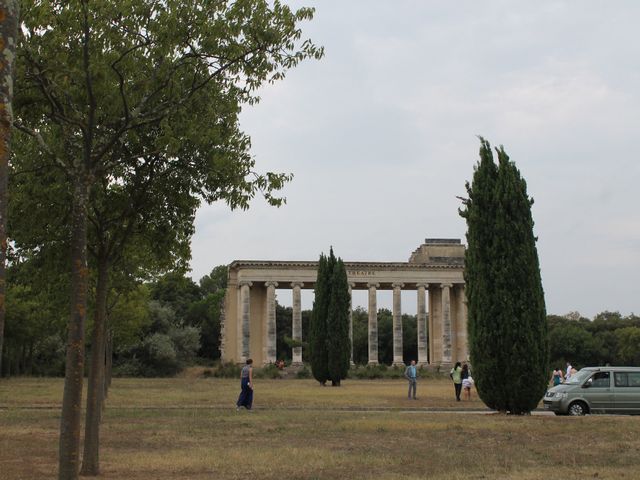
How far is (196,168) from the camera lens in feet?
45.3

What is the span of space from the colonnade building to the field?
49918 mm

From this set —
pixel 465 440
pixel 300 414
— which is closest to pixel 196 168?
pixel 465 440

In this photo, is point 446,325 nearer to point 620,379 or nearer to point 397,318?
point 397,318

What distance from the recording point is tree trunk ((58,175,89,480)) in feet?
33.1

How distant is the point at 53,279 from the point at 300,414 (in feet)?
36.9

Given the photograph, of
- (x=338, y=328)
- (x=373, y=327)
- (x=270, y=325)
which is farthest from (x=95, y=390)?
(x=373, y=327)

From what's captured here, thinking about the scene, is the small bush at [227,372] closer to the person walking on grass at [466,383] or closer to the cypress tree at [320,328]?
the cypress tree at [320,328]

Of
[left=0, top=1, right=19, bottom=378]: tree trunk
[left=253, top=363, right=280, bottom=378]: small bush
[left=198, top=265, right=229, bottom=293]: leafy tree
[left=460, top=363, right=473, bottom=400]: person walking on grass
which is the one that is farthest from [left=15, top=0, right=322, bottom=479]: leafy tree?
[left=198, top=265, right=229, bottom=293]: leafy tree

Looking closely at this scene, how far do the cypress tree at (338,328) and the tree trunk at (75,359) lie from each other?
41891 mm

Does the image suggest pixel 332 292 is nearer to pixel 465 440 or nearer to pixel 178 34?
pixel 465 440

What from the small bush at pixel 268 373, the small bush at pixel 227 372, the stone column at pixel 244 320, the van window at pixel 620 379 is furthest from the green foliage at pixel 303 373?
the van window at pixel 620 379

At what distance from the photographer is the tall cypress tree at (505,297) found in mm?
24688

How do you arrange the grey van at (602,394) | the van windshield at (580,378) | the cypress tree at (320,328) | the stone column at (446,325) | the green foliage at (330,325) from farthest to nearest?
the stone column at (446,325) < the cypress tree at (320,328) < the green foliage at (330,325) < the van windshield at (580,378) < the grey van at (602,394)

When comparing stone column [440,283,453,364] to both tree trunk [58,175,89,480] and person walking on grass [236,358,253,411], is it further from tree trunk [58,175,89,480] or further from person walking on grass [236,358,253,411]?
tree trunk [58,175,89,480]
